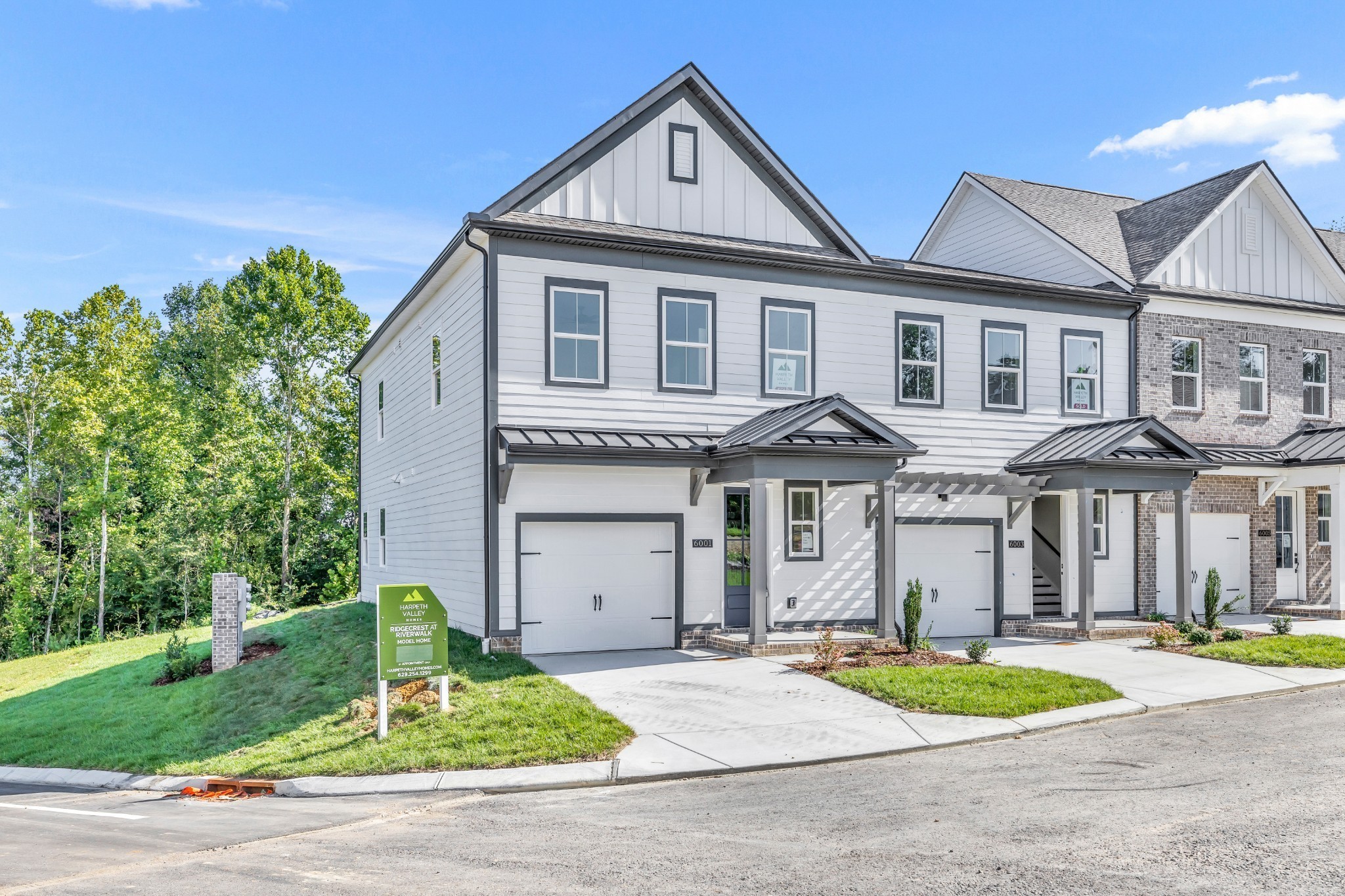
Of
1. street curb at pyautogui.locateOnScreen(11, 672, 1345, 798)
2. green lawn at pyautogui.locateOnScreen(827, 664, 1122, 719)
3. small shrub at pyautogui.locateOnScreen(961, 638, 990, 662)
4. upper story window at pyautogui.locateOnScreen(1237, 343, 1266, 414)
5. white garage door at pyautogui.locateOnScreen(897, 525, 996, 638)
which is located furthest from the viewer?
upper story window at pyautogui.locateOnScreen(1237, 343, 1266, 414)

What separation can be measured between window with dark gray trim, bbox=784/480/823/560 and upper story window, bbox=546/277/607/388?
157 inches

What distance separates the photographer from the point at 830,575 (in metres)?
17.9

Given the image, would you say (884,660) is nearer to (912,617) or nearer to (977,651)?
(912,617)

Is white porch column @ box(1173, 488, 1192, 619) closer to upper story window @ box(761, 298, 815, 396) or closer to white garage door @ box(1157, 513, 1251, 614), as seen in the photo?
white garage door @ box(1157, 513, 1251, 614)

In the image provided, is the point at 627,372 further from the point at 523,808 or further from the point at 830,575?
the point at 523,808

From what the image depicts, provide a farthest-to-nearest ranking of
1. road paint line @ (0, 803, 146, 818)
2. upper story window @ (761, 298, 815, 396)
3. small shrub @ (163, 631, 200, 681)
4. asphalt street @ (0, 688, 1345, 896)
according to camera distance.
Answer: small shrub @ (163, 631, 200, 681)
upper story window @ (761, 298, 815, 396)
road paint line @ (0, 803, 146, 818)
asphalt street @ (0, 688, 1345, 896)

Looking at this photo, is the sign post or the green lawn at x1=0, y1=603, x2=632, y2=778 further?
the sign post

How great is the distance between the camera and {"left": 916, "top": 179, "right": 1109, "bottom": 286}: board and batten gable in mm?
21875

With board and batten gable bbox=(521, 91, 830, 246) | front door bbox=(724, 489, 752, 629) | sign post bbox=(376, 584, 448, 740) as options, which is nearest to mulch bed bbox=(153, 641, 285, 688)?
sign post bbox=(376, 584, 448, 740)

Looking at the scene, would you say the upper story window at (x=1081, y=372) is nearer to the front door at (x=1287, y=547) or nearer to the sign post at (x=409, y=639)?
the front door at (x=1287, y=547)

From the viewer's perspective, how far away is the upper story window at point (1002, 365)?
63.4 ft

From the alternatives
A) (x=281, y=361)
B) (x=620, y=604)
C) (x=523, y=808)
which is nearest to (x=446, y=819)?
(x=523, y=808)

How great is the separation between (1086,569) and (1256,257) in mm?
9775

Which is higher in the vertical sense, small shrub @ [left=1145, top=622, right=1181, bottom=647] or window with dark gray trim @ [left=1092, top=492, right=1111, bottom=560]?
window with dark gray trim @ [left=1092, top=492, right=1111, bottom=560]
